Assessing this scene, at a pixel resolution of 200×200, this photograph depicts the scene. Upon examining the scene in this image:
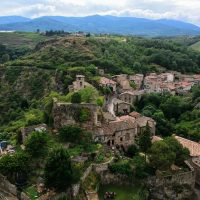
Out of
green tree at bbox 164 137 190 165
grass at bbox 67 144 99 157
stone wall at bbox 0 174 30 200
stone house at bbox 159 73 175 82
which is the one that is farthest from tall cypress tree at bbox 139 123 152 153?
stone house at bbox 159 73 175 82

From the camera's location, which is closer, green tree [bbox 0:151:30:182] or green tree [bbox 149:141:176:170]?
green tree [bbox 0:151:30:182]

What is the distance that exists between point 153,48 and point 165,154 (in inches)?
3762

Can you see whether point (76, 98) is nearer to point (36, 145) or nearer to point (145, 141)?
point (145, 141)

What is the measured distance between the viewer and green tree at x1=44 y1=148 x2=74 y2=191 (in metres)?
34.7

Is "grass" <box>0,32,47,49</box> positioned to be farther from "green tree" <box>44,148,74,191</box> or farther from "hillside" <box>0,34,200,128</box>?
"green tree" <box>44,148,74,191</box>

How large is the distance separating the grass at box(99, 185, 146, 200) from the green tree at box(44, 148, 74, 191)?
15.2 feet

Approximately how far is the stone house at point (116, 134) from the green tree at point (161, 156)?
558cm

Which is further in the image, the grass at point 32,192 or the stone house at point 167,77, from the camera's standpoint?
the stone house at point 167,77

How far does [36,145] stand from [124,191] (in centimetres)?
973

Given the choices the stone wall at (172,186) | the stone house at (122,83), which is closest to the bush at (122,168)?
the stone wall at (172,186)

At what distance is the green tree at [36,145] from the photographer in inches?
1559

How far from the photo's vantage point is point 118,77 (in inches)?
3526

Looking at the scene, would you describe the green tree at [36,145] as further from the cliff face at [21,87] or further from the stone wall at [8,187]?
the cliff face at [21,87]

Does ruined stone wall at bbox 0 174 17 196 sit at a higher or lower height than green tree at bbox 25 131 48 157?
lower
